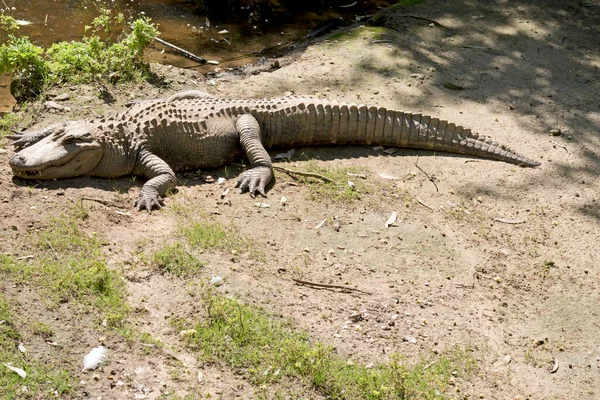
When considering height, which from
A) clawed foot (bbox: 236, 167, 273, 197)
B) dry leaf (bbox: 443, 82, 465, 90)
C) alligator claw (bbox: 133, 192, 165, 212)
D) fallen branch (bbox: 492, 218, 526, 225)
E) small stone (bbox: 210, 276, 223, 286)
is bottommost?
fallen branch (bbox: 492, 218, 526, 225)

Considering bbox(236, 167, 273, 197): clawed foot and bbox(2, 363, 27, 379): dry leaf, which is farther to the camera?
bbox(236, 167, 273, 197): clawed foot

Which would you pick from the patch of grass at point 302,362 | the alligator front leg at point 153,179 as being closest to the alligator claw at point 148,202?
the alligator front leg at point 153,179

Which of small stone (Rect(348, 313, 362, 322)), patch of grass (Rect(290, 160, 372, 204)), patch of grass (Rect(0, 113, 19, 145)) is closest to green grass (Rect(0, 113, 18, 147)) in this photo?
patch of grass (Rect(0, 113, 19, 145))

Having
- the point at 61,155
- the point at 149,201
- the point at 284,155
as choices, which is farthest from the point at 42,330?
the point at 284,155

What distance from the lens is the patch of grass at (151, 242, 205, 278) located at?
5.20 metres

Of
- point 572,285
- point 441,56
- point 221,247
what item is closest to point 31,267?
point 221,247

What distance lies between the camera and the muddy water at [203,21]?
1026 cm

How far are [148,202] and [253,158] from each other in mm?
1212

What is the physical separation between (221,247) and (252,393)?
157 centimetres

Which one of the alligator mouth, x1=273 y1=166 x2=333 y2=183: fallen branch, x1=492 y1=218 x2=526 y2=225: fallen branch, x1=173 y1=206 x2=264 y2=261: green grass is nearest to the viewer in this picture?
x1=173 y1=206 x2=264 y2=261: green grass

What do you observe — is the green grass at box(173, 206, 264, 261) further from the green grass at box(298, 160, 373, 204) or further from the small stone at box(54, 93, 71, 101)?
the small stone at box(54, 93, 71, 101)

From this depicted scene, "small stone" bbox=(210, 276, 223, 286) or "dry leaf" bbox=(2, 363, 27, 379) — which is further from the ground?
"dry leaf" bbox=(2, 363, 27, 379)

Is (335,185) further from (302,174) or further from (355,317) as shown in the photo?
(355,317)

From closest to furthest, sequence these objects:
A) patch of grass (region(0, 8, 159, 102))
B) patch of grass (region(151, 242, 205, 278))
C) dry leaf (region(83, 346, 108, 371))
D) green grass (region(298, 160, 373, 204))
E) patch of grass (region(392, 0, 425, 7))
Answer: dry leaf (region(83, 346, 108, 371))
patch of grass (region(151, 242, 205, 278))
green grass (region(298, 160, 373, 204))
patch of grass (region(0, 8, 159, 102))
patch of grass (region(392, 0, 425, 7))
